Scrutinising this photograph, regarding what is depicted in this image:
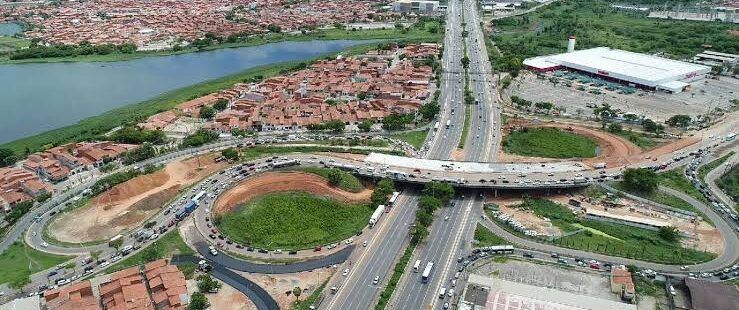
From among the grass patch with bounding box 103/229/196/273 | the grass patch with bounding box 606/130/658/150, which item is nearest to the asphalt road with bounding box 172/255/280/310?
the grass patch with bounding box 103/229/196/273

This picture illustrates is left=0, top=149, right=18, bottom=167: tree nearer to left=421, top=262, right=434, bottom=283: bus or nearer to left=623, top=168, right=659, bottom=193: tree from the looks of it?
left=421, top=262, right=434, bottom=283: bus

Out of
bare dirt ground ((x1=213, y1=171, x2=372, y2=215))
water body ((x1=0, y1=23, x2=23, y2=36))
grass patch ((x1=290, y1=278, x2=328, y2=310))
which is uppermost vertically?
water body ((x1=0, y1=23, x2=23, y2=36))

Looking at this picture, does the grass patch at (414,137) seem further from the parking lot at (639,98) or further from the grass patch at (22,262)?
the grass patch at (22,262)

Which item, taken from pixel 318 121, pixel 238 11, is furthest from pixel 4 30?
pixel 318 121

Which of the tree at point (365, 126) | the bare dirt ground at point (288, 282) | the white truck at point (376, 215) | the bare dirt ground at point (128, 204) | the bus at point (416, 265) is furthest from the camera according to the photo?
the tree at point (365, 126)

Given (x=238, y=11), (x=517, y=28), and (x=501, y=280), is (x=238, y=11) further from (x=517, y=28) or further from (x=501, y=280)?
(x=501, y=280)

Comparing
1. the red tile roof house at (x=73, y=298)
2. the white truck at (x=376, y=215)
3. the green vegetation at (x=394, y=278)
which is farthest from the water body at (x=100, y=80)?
the green vegetation at (x=394, y=278)
